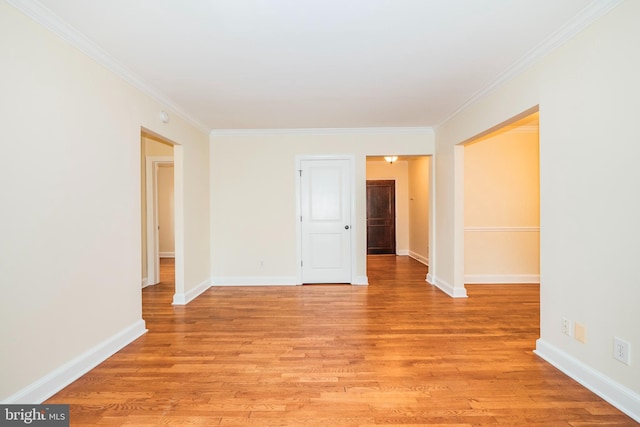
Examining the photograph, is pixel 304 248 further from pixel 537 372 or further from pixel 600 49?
pixel 600 49

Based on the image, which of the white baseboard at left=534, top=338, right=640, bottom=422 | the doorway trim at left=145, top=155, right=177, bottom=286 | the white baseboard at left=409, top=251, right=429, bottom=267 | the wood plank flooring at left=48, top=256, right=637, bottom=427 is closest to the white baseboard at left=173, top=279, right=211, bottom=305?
the wood plank flooring at left=48, top=256, right=637, bottom=427

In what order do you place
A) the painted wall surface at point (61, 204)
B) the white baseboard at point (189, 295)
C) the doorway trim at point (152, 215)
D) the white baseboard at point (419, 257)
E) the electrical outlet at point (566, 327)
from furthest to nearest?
the white baseboard at point (419, 257) → the doorway trim at point (152, 215) → the white baseboard at point (189, 295) → the electrical outlet at point (566, 327) → the painted wall surface at point (61, 204)

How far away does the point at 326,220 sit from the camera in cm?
496

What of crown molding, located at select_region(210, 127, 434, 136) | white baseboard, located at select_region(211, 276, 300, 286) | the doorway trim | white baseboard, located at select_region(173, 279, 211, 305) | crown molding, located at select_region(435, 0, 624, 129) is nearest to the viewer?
crown molding, located at select_region(435, 0, 624, 129)

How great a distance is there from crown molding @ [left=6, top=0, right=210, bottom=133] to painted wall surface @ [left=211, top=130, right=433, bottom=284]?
1.63 meters

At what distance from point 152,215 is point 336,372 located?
420 centimetres

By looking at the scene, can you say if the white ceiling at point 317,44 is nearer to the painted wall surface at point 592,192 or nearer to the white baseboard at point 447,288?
the painted wall surface at point 592,192

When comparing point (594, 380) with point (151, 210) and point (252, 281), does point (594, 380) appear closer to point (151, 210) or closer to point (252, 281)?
point (252, 281)

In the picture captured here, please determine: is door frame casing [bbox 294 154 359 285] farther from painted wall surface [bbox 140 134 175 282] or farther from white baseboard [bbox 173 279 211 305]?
painted wall surface [bbox 140 134 175 282]

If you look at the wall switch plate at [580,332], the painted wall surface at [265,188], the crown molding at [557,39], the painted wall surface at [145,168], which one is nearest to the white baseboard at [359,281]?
the painted wall surface at [265,188]

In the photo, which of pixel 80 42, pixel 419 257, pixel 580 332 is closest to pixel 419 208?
pixel 419 257

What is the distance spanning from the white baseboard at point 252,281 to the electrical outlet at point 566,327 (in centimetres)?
345

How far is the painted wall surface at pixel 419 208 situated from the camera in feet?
23.2

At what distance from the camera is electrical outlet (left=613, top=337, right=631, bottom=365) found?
1806 millimetres
